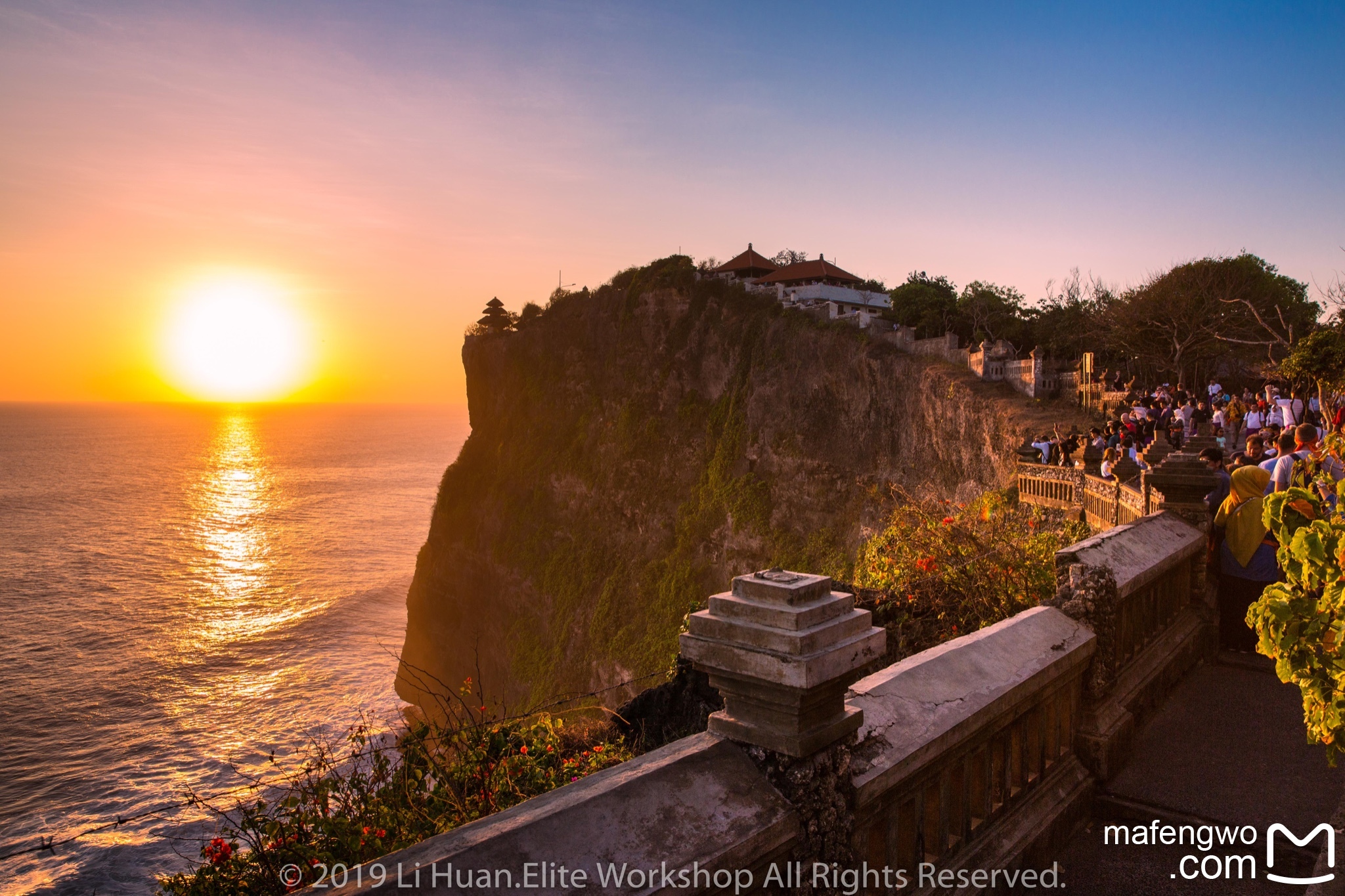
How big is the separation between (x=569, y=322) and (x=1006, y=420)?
104 feet

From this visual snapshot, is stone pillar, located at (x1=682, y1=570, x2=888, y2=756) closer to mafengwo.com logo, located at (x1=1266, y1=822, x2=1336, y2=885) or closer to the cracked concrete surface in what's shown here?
the cracked concrete surface

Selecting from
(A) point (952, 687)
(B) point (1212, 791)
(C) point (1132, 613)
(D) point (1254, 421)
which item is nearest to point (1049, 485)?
(D) point (1254, 421)

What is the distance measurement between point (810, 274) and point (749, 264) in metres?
5.34

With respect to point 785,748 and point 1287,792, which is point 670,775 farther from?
point 1287,792

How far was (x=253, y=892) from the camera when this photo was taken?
5.12 m

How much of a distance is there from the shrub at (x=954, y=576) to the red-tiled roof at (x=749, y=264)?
53.8m

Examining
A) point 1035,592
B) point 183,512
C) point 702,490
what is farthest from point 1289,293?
point 183,512

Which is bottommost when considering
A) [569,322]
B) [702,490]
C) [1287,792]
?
[702,490]

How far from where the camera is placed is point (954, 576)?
7547 mm

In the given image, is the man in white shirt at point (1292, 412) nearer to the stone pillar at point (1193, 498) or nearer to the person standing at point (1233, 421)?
the person standing at point (1233, 421)

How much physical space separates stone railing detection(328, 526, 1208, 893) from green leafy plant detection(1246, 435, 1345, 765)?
1.13 metres

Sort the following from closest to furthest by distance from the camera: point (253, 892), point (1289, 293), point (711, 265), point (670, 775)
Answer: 1. point (670, 775)
2. point (253, 892)
3. point (1289, 293)
4. point (711, 265)

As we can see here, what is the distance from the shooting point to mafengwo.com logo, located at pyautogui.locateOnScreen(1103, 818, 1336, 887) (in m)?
4.04

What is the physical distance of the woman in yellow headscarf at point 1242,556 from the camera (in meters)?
6.67
